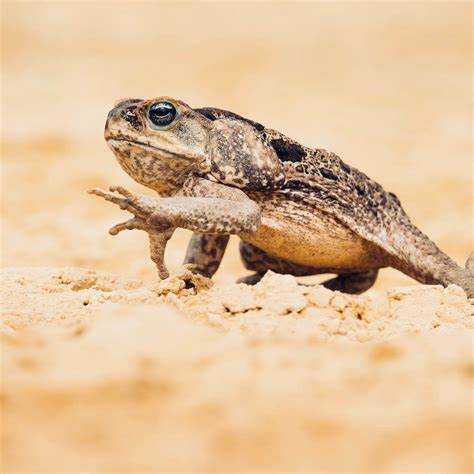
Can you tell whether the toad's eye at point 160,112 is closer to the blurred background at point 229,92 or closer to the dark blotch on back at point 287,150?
the dark blotch on back at point 287,150

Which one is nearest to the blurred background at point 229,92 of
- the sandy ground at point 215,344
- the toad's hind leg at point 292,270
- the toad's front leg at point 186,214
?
the sandy ground at point 215,344

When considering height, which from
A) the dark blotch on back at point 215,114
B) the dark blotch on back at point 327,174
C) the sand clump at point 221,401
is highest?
the dark blotch on back at point 215,114

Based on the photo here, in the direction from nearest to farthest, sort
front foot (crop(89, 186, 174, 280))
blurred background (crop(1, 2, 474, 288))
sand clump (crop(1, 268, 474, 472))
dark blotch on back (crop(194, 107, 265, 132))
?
1. sand clump (crop(1, 268, 474, 472))
2. front foot (crop(89, 186, 174, 280))
3. dark blotch on back (crop(194, 107, 265, 132))
4. blurred background (crop(1, 2, 474, 288))

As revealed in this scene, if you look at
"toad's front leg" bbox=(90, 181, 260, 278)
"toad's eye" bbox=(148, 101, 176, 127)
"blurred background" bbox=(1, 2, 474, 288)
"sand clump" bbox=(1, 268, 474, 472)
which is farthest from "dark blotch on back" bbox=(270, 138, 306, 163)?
"blurred background" bbox=(1, 2, 474, 288)

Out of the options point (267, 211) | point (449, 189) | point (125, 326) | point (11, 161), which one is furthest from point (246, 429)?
point (11, 161)

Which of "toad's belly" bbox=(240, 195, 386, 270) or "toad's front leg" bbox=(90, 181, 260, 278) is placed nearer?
"toad's front leg" bbox=(90, 181, 260, 278)

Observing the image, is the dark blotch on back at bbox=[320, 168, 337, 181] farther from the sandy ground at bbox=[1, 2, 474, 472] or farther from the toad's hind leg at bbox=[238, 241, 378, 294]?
the sandy ground at bbox=[1, 2, 474, 472]

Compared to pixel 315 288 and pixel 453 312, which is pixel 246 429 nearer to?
pixel 315 288
